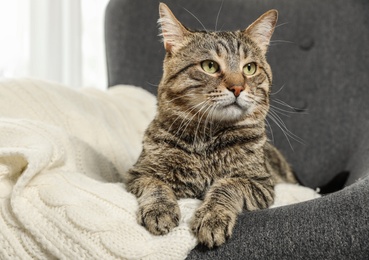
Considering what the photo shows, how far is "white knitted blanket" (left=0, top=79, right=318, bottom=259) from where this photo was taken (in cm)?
91

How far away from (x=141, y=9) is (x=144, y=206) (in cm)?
130

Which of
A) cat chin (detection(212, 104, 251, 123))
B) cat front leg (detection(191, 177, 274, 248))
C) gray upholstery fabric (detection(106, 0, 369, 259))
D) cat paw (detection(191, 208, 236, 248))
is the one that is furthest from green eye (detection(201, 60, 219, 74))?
gray upholstery fabric (detection(106, 0, 369, 259))

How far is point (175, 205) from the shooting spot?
40.1 inches

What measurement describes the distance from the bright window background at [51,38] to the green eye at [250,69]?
1630 mm

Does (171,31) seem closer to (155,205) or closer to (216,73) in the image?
(216,73)

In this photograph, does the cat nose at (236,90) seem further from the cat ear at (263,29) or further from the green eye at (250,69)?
the cat ear at (263,29)

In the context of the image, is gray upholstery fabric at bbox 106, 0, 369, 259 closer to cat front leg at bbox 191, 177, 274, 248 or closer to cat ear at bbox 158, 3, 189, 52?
cat ear at bbox 158, 3, 189, 52

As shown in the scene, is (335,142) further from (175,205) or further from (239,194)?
(175,205)

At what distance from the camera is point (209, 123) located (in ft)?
3.97

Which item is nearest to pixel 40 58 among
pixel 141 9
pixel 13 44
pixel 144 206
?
pixel 13 44

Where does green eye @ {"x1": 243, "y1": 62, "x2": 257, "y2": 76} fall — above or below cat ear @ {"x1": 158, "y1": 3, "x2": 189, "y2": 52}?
below

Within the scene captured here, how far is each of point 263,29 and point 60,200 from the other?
0.73 m

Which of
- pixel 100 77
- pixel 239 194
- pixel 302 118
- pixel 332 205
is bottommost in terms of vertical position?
pixel 100 77

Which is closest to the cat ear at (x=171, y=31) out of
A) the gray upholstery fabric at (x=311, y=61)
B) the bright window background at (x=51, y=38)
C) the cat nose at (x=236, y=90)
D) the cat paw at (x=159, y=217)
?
the cat nose at (x=236, y=90)
